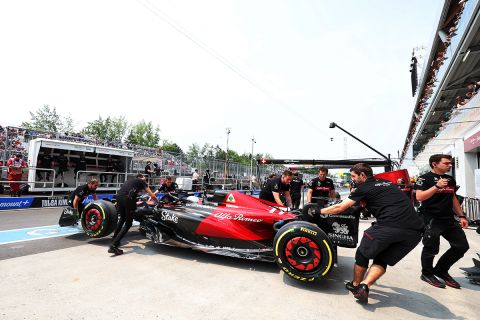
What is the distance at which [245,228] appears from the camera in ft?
13.6

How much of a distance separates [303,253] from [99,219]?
3610mm

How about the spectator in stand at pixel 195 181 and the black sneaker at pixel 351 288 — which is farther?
the spectator in stand at pixel 195 181

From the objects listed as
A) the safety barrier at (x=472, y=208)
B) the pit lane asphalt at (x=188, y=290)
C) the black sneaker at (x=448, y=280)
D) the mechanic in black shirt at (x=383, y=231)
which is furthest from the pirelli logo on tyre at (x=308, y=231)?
the safety barrier at (x=472, y=208)

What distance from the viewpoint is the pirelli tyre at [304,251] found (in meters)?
3.32

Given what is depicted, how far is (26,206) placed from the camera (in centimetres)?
931

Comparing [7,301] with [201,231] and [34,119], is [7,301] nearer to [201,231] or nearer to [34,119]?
[201,231]

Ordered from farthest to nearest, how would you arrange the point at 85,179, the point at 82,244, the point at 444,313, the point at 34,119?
the point at 34,119, the point at 85,179, the point at 82,244, the point at 444,313

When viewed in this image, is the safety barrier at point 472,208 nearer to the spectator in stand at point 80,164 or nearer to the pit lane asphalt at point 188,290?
the pit lane asphalt at point 188,290

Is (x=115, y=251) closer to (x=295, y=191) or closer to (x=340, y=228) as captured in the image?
(x=340, y=228)

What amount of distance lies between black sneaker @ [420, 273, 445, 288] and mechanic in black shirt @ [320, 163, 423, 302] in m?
1.16

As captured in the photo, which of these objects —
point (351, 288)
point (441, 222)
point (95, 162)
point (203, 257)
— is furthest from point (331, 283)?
point (95, 162)

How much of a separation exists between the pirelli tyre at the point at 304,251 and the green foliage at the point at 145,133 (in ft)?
181

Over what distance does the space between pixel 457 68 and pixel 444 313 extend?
13.8 m

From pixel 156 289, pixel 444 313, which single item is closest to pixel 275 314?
pixel 156 289
